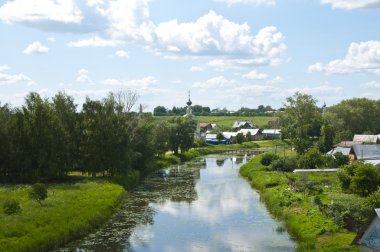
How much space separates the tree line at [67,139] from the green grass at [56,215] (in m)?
5.27

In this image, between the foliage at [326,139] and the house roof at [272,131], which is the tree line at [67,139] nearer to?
the foliage at [326,139]

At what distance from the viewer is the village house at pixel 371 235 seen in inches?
711

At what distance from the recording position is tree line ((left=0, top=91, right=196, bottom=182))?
145 ft

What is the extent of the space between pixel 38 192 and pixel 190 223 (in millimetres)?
9739

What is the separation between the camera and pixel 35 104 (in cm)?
4444

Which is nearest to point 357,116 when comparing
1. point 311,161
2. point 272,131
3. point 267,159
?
point 272,131

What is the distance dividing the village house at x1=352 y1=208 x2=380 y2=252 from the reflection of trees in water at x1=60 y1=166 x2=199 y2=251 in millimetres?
12220

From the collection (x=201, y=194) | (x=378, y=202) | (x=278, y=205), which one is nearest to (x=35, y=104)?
(x=201, y=194)

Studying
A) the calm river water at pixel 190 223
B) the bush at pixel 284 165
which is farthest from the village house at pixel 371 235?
the bush at pixel 284 165

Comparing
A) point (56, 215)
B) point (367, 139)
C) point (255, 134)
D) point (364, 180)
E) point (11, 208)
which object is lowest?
point (56, 215)

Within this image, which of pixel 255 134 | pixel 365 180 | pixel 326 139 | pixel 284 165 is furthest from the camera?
pixel 255 134

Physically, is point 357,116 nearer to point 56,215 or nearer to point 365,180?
point 365,180

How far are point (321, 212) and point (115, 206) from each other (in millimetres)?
14952

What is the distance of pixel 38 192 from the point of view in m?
30.5
